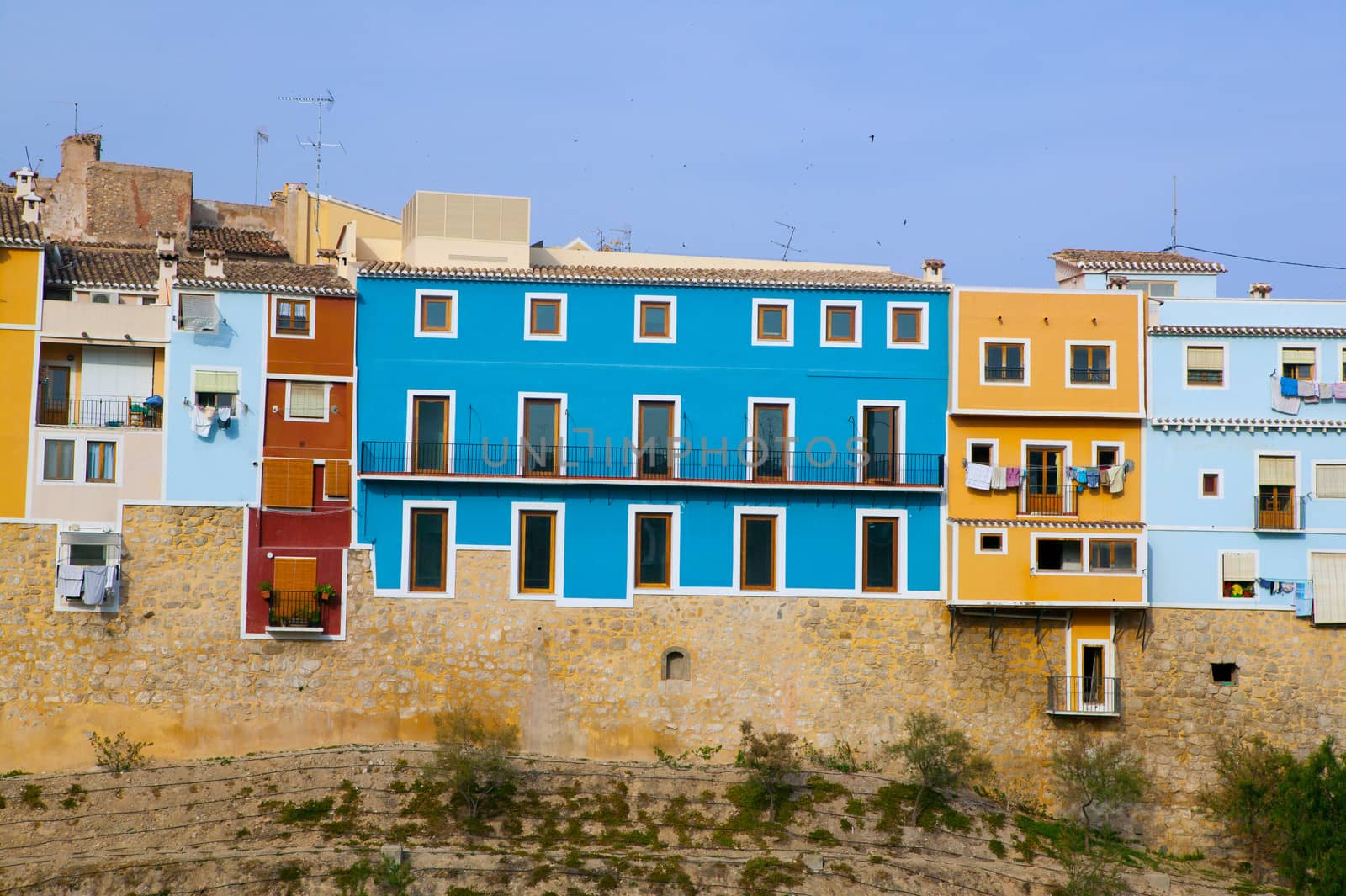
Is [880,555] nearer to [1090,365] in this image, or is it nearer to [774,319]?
[774,319]

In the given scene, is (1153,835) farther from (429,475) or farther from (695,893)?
(429,475)

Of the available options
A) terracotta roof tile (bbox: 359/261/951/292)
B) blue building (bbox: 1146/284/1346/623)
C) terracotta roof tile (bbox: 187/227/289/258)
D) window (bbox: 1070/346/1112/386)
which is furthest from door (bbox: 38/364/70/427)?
blue building (bbox: 1146/284/1346/623)

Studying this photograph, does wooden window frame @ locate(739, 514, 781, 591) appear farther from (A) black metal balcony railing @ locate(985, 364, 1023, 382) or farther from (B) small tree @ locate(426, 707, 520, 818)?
(B) small tree @ locate(426, 707, 520, 818)

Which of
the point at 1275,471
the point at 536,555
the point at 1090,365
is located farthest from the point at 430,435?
the point at 1275,471

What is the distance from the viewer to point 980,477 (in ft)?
154

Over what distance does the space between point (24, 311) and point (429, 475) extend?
11277 millimetres

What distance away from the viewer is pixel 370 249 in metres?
51.7

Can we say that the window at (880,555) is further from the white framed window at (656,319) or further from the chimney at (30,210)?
the chimney at (30,210)


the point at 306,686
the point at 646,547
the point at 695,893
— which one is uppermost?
the point at 646,547

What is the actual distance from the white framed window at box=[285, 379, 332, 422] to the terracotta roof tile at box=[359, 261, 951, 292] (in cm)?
327

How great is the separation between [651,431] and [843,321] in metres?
6.09

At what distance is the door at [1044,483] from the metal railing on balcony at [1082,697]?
4578 mm

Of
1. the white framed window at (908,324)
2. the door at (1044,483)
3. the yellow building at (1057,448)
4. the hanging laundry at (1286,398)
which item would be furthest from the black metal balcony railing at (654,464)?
the hanging laundry at (1286,398)

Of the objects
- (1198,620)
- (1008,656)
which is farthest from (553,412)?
(1198,620)
